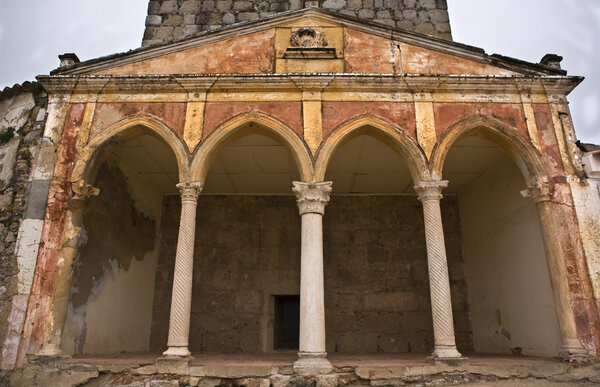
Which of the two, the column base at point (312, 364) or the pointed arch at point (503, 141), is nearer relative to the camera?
the column base at point (312, 364)

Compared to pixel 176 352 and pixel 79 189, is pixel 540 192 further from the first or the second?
pixel 79 189

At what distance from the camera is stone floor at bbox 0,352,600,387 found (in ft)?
19.8

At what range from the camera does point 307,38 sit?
8.20 m

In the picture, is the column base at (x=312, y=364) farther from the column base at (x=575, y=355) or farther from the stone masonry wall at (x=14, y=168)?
the stone masonry wall at (x=14, y=168)

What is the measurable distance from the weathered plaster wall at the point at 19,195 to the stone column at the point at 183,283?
2.20 meters

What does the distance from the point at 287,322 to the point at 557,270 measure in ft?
18.5

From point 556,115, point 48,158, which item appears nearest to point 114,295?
point 48,158

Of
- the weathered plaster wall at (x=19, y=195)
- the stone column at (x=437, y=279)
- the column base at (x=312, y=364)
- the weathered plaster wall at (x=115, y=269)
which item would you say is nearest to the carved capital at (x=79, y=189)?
the weathered plaster wall at (x=19, y=195)

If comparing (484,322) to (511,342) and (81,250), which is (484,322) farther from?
(81,250)

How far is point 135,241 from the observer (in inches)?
379

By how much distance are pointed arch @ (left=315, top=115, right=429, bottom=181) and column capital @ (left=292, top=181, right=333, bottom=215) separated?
0.19 metres

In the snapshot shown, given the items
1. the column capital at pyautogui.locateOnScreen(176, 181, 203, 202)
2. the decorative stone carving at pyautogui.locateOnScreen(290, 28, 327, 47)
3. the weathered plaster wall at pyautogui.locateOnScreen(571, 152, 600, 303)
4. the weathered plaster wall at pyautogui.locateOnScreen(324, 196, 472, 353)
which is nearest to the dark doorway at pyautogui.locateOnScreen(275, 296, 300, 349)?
the weathered plaster wall at pyautogui.locateOnScreen(324, 196, 472, 353)

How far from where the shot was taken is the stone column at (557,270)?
650 cm

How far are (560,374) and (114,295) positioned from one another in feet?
25.0
